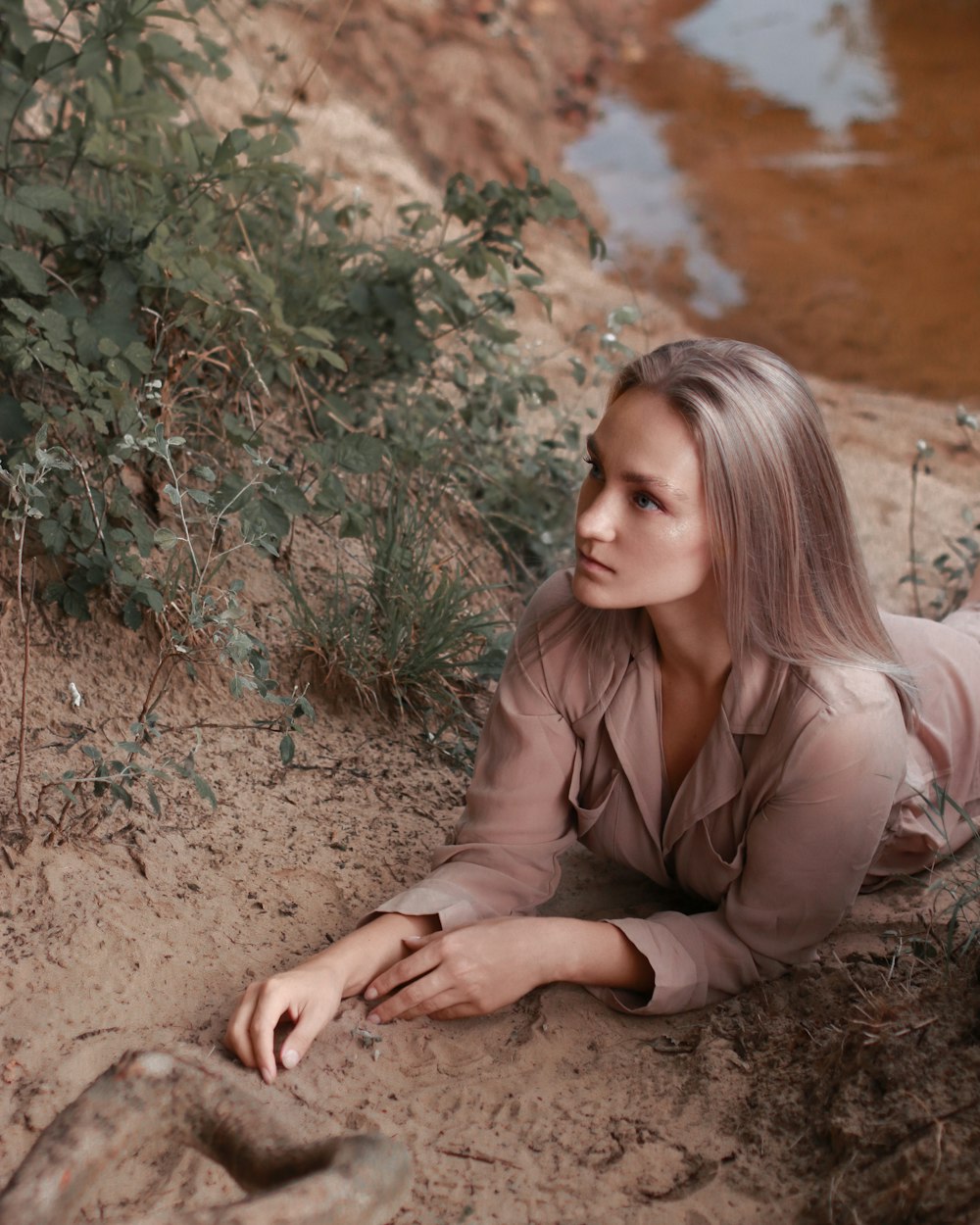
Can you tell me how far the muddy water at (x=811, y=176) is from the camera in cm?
652

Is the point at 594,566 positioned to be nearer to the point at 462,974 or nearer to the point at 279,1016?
the point at 462,974

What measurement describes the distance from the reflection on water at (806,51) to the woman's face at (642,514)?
7.56m

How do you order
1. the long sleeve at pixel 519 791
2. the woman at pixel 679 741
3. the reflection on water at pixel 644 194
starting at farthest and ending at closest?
the reflection on water at pixel 644 194
the long sleeve at pixel 519 791
the woman at pixel 679 741

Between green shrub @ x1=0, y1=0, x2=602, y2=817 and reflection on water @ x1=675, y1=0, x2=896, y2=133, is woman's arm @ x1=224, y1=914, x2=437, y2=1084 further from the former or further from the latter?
reflection on water @ x1=675, y1=0, x2=896, y2=133

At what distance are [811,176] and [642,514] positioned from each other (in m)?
6.80

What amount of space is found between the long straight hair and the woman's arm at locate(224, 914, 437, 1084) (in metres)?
0.75

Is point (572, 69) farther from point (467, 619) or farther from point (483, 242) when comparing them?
point (467, 619)

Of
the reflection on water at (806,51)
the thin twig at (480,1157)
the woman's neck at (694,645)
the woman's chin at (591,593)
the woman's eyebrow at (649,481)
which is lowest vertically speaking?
the thin twig at (480,1157)

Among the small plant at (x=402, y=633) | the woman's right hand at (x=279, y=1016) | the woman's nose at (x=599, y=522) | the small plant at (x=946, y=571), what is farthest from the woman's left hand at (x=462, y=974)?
the small plant at (x=946, y=571)

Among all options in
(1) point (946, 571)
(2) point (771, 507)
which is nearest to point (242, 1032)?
(2) point (771, 507)

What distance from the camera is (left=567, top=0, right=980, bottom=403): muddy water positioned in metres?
6.52

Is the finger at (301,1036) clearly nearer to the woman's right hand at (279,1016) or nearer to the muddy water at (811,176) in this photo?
the woman's right hand at (279,1016)

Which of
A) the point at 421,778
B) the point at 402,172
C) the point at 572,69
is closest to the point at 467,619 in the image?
the point at 421,778

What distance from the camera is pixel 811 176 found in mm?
8094
